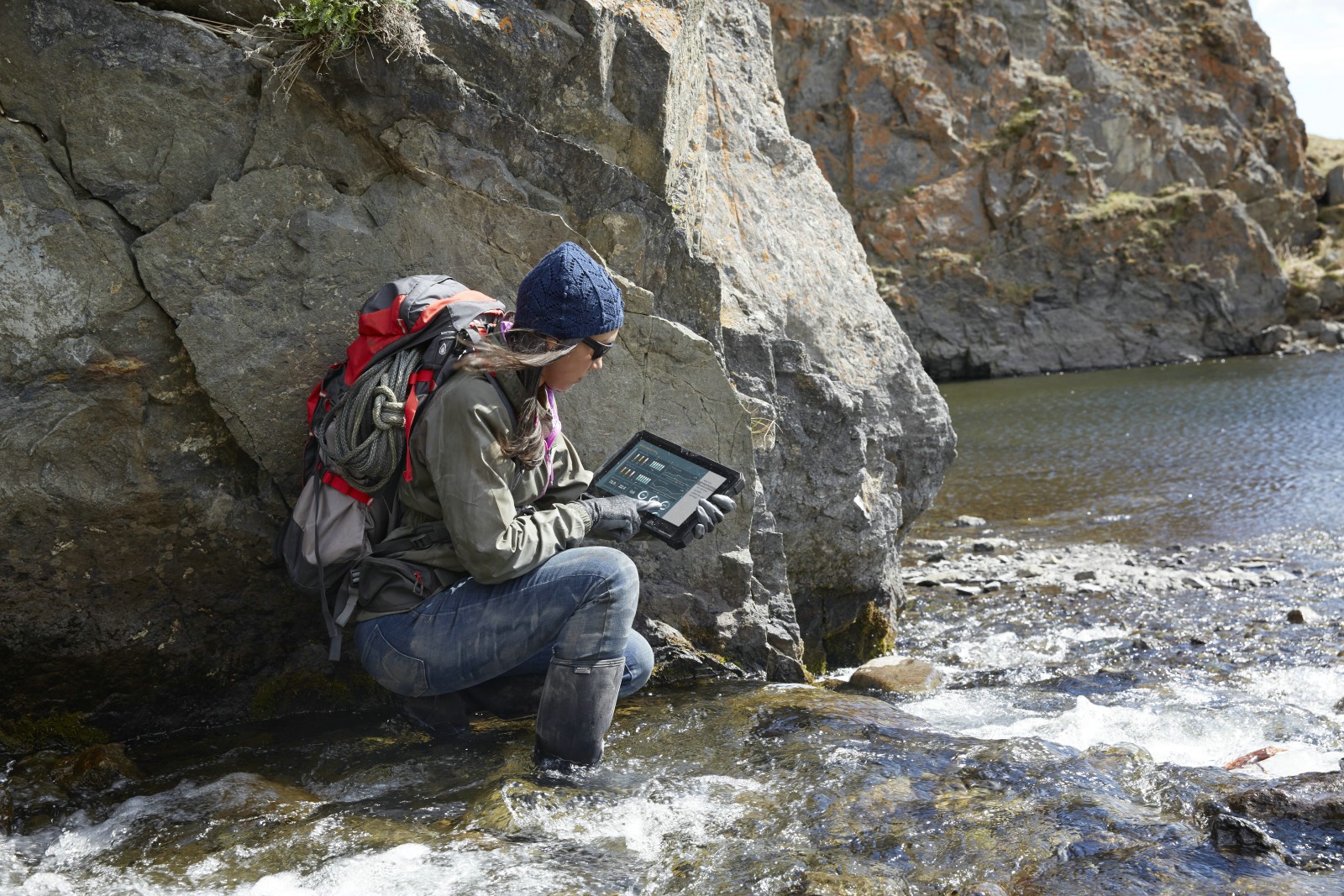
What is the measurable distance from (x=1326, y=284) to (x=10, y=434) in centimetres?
4981

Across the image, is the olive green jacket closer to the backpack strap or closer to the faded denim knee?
the backpack strap

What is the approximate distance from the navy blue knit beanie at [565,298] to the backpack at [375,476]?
0.25 metres

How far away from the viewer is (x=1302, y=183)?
5294cm

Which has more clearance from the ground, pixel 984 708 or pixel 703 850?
pixel 703 850

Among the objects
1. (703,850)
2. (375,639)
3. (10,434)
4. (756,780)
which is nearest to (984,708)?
(756,780)

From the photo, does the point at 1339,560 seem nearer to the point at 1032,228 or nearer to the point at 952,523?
the point at 952,523

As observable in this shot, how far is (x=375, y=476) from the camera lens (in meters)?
4.14

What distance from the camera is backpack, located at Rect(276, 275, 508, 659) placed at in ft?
13.4

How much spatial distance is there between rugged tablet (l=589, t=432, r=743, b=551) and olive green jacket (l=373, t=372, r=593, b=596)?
20.4 inches

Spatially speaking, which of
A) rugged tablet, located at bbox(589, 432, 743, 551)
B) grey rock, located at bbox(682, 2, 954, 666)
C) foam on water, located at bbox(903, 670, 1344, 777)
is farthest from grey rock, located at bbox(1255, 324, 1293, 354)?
rugged tablet, located at bbox(589, 432, 743, 551)

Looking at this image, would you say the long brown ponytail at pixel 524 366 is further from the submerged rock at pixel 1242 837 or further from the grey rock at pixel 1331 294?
the grey rock at pixel 1331 294

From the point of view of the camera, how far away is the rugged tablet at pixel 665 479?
4.68 metres

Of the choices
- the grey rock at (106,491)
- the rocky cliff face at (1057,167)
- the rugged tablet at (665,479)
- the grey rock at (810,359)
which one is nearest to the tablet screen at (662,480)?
the rugged tablet at (665,479)

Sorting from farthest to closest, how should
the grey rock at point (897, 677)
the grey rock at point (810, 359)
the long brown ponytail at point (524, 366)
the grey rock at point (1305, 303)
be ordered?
the grey rock at point (1305, 303), the grey rock at point (810, 359), the grey rock at point (897, 677), the long brown ponytail at point (524, 366)
